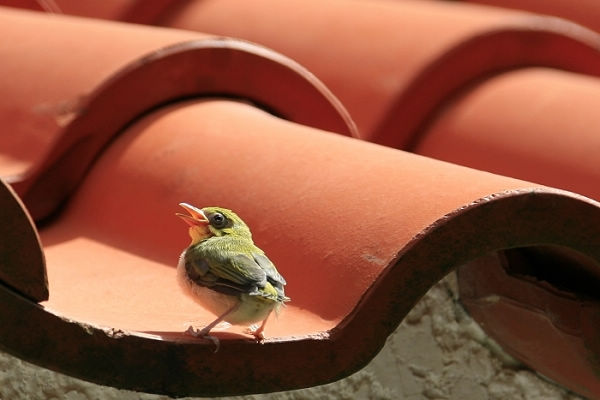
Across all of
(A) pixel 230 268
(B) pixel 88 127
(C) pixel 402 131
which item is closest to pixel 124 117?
(B) pixel 88 127

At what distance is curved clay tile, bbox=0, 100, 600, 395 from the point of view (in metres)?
1.86

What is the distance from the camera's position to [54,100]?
9.20 ft

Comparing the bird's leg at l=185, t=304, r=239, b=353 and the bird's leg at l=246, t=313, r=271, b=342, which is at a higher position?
the bird's leg at l=246, t=313, r=271, b=342

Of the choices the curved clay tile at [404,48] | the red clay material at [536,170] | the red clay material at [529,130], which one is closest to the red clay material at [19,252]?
the red clay material at [536,170]

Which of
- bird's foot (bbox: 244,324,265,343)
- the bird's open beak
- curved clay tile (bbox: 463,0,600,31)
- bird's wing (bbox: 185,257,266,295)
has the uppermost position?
curved clay tile (bbox: 463,0,600,31)

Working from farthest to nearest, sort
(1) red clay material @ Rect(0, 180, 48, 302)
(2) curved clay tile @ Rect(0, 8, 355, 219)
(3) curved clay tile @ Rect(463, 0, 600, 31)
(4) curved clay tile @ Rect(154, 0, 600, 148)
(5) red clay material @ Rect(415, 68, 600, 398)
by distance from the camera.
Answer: (3) curved clay tile @ Rect(463, 0, 600, 31)
(4) curved clay tile @ Rect(154, 0, 600, 148)
(2) curved clay tile @ Rect(0, 8, 355, 219)
(5) red clay material @ Rect(415, 68, 600, 398)
(1) red clay material @ Rect(0, 180, 48, 302)

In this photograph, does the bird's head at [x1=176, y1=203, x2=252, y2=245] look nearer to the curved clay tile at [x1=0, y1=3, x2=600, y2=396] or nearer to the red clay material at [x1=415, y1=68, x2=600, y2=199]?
the curved clay tile at [x1=0, y1=3, x2=600, y2=396]

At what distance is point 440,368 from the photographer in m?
2.61

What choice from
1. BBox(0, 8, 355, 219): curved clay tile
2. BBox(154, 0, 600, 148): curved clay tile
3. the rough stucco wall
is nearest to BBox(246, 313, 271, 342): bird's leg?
the rough stucco wall

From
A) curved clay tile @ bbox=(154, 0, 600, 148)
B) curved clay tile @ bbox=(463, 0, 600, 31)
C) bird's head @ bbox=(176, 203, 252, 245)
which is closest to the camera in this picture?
bird's head @ bbox=(176, 203, 252, 245)

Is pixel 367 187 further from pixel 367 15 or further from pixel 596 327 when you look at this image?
pixel 367 15

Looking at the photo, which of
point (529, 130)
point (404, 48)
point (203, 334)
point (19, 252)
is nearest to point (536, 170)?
point (529, 130)

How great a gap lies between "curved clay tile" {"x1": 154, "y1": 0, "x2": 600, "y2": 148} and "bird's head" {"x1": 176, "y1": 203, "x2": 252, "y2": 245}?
1059 millimetres

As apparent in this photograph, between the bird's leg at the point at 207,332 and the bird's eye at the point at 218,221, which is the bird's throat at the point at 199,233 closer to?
the bird's eye at the point at 218,221
